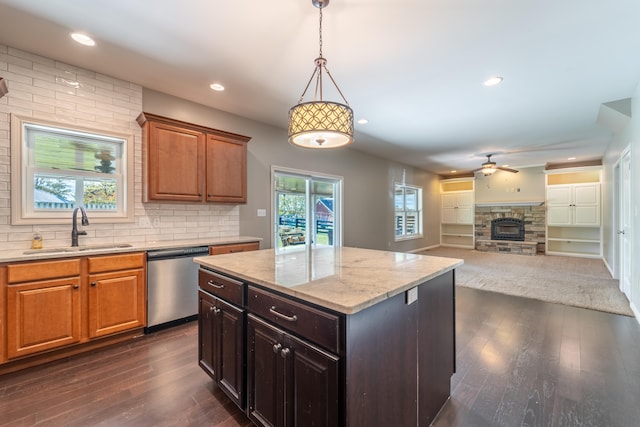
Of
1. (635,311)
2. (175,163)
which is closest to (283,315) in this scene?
(175,163)

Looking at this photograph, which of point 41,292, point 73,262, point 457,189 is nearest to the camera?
point 41,292

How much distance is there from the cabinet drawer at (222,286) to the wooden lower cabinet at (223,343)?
4cm

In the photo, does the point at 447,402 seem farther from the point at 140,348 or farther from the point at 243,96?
the point at 243,96

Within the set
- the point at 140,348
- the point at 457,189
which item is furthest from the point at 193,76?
the point at 457,189

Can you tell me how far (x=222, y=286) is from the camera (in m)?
1.73

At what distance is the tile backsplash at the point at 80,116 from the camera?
2465 mm

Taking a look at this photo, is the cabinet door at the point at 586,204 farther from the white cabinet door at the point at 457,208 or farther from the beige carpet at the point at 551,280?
the white cabinet door at the point at 457,208

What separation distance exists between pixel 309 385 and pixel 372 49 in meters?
2.59

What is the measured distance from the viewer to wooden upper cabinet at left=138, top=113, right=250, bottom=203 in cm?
306

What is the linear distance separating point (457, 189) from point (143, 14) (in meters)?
10.1

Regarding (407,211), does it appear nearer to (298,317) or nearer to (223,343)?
(223,343)

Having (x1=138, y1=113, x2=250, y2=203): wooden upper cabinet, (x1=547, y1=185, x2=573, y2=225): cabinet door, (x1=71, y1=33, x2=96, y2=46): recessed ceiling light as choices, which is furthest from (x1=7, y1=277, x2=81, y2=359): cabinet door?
(x1=547, y1=185, x2=573, y2=225): cabinet door

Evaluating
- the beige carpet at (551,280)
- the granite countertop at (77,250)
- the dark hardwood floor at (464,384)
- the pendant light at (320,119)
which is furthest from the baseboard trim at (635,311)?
the granite countertop at (77,250)

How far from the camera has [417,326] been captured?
4.81 feet
